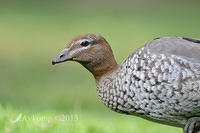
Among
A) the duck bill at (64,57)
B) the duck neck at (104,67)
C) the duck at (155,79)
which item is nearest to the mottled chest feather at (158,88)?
the duck at (155,79)

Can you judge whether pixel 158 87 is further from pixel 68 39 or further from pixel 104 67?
pixel 68 39

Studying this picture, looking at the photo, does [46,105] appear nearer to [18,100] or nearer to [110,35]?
[18,100]

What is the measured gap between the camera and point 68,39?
18641 mm

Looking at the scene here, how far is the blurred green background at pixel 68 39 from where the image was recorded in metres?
8.93

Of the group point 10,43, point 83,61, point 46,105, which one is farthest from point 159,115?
point 10,43

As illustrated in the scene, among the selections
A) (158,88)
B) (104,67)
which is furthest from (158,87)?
(104,67)

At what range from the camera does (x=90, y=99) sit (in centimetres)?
1090

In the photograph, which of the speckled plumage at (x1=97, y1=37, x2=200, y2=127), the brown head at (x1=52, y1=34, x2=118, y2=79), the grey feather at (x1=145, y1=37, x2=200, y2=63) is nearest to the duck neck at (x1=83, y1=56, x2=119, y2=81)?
the brown head at (x1=52, y1=34, x2=118, y2=79)

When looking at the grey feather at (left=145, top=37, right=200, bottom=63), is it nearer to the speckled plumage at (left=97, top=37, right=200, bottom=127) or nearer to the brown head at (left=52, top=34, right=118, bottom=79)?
the speckled plumage at (left=97, top=37, right=200, bottom=127)

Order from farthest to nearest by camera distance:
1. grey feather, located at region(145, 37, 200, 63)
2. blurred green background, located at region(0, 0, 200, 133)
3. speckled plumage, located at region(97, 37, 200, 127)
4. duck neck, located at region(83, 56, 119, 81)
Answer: blurred green background, located at region(0, 0, 200, 133), duck neck, located at region(83, 56, 119, 81), grey feather, located at region(145, 37, 200, 63), speckled plumage, located at region(97, 37, 200, 127)

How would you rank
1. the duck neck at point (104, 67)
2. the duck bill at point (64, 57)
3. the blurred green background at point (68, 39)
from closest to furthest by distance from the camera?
the duck bill at point (64, 57) → the duck neck at point (104, 67) → the blurred green background at point (68, 39)

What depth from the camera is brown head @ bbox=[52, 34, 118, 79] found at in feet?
17.7

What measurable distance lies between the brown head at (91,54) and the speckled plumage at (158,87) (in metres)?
0.27

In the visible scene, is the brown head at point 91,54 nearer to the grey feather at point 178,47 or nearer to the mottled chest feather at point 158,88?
the mottled chest feather at point 158,88
